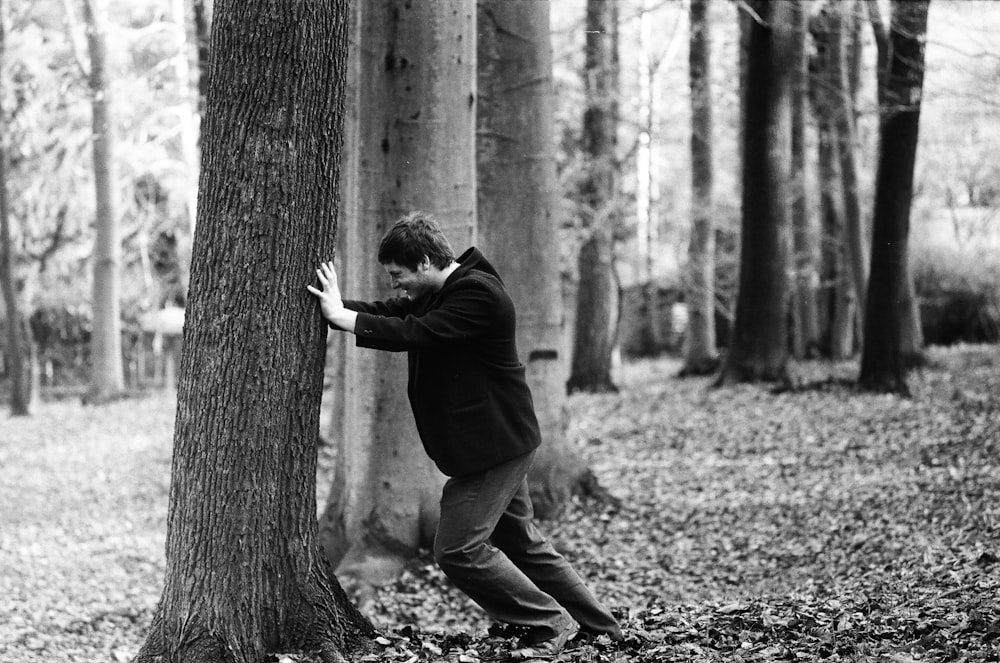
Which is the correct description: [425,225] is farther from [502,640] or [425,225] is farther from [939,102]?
[939,102]

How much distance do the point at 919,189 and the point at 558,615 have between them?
24552mm

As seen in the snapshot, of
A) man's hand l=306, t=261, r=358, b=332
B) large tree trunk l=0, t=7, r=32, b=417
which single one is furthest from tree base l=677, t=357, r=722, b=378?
man's hand l=306, t=261, r=358, b=332

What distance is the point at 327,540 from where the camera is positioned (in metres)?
7.96

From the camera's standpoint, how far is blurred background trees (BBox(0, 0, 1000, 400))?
59.7 ft

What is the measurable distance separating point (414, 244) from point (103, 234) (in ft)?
57.2

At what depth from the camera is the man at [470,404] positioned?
4.80m

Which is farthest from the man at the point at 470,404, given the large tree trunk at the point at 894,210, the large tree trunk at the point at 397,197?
the large tree trunk at the point at 894,210

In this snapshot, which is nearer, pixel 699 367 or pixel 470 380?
pixel 470 380

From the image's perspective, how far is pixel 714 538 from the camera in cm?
921

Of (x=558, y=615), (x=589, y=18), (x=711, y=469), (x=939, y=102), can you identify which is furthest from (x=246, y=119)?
(x=939, y=102)

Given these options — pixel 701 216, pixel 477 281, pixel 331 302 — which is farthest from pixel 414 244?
pixel 701 216

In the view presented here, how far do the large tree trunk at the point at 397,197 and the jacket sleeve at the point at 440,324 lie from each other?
8.21ft

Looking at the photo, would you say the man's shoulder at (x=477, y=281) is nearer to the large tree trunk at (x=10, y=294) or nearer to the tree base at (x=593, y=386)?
the tree base at (x=593, y=386)

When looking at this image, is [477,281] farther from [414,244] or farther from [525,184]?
[525,184]
